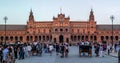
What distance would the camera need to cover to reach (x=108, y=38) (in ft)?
475

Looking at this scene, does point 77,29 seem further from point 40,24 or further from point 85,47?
point 85,47

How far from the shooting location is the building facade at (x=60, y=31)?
137 meters

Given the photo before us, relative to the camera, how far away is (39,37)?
459ft

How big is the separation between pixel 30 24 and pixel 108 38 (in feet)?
102

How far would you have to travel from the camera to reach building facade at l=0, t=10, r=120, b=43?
Answer: 451 feet

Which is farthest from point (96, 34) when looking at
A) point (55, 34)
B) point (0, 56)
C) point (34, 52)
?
point (0, 56)

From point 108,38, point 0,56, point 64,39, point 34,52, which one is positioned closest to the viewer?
point 0,56

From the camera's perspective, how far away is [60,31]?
136750 millimetres

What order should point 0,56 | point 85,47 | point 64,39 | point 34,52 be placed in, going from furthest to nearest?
point 64,39 < point 34,52 < point 85,47 < point 0,56

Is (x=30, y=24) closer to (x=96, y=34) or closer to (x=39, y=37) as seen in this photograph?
(x=39, y=37)

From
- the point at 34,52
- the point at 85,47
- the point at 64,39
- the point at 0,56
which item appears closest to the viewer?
the point at 0,56

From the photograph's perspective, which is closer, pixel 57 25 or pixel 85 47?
pixel 85 47

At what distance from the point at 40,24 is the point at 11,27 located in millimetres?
13731

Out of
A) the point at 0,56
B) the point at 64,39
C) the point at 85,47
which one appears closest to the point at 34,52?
the point at 85,47
